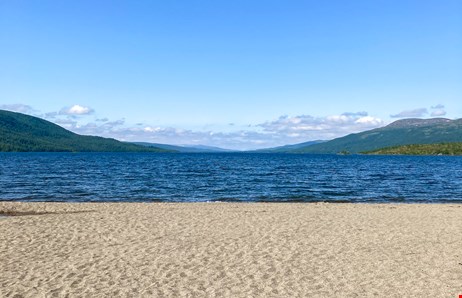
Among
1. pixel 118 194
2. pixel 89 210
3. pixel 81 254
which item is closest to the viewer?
pixel 81 254

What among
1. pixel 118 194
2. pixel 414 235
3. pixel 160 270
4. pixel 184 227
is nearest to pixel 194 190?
pixel 118 194

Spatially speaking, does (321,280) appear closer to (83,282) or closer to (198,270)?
(198,270)

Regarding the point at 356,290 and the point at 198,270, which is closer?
the point at 356,290

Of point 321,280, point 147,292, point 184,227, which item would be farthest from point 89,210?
point 321,280

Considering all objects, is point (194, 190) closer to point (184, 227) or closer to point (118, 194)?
point (118, 194)

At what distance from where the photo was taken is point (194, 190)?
4575 centimetres

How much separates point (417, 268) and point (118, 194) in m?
33.0

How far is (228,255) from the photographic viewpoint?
15328mm

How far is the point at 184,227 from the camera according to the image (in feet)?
69.9

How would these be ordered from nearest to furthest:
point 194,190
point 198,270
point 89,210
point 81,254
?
point 198,270
point 81,254
point 89,210
point 194,190

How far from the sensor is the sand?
1171 cm

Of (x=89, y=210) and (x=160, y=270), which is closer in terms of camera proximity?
(x=160, y=270)

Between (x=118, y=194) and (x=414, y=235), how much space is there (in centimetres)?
3007

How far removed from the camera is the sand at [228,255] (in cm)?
1171
